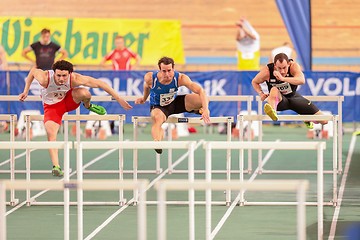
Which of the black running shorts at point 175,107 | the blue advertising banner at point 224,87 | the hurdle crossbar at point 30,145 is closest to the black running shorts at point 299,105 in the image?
the black running shorts at point 175,107

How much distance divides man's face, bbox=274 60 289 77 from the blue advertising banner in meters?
5.68

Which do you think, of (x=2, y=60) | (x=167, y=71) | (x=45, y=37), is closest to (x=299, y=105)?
(x=167, y=71)

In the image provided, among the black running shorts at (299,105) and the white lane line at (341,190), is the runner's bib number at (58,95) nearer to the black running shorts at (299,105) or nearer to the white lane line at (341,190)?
the black running shorts at (299,105)

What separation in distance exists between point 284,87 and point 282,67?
559mm

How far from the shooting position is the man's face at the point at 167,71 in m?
15.4

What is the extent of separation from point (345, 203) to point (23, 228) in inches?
167

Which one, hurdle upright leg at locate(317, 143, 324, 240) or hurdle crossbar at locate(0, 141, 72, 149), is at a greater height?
hurdle crossbar at locate(0, 141, 72, 149)

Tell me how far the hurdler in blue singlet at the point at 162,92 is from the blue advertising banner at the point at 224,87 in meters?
5.62

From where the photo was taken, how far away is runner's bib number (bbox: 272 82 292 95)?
16.0 metres

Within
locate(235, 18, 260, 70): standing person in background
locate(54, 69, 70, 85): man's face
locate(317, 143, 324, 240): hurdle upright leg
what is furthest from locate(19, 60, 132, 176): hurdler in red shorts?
locate(235, 18, 260, 70): standing person in background

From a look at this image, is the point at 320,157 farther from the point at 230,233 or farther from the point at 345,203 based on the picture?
the point at 345,203

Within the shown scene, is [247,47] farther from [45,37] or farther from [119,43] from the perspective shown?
[45,37]

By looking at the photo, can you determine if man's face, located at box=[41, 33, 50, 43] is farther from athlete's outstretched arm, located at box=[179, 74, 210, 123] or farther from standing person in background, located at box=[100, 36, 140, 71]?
athlete's outstretched arm, located at box=[179, 74, 210, 123]

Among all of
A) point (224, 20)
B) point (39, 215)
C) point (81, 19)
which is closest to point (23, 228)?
point (39, 215)
